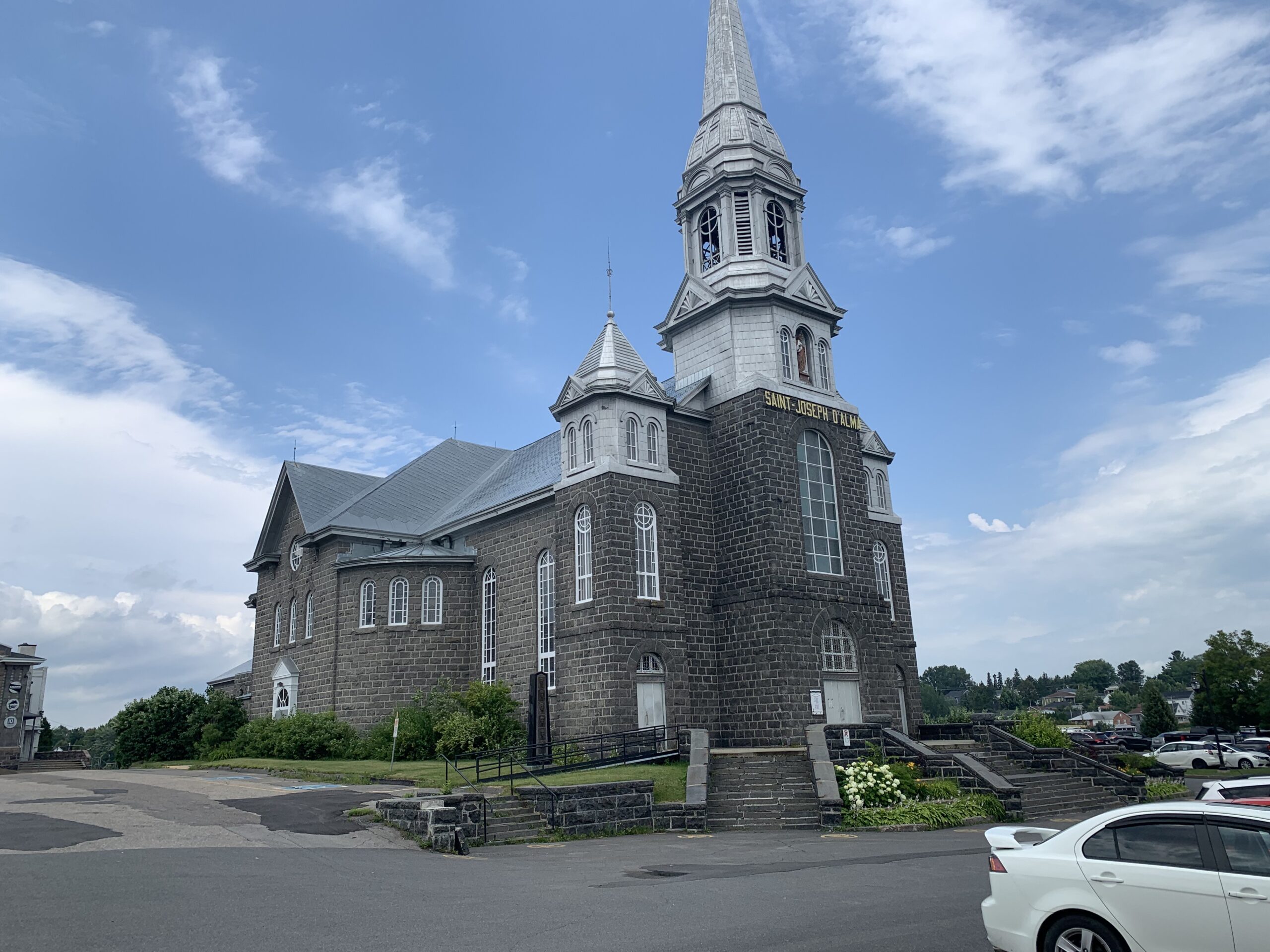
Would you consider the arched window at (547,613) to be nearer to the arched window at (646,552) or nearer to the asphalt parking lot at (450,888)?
the arched window at (646,552)

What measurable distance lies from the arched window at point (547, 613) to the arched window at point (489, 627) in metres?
2.84

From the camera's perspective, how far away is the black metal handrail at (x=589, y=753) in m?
25.2

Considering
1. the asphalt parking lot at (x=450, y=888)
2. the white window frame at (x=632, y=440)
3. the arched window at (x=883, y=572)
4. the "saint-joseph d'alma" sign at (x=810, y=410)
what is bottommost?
the asphalt parking lot at (x=450, y=888)

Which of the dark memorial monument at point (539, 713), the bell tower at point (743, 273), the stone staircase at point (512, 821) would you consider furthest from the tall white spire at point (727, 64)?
the stone staircase at point (512, 821)

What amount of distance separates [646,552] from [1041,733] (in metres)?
13.2

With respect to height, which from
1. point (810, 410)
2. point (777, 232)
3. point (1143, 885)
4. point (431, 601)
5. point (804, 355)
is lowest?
point (1143, 885)

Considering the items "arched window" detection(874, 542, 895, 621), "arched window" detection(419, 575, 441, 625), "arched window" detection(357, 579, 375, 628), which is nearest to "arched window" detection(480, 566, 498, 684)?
"arched window" detection(419, 575, 441, 625)

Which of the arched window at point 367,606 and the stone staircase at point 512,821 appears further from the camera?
the arched window at point 367,606

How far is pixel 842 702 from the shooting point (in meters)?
30.2

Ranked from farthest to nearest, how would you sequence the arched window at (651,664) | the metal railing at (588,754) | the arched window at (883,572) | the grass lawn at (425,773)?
1. the arched window at (883,572)
2. the arched window at (651,664)
3. the metal railing at (588,754)
4. the grass lawn at (425,773)

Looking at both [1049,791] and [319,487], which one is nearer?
[1049,791]

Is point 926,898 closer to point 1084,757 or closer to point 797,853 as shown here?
point 797,853

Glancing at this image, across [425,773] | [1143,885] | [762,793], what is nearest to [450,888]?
[1143,885]

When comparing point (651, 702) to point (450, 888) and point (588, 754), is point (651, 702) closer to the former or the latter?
point (588, 754)
